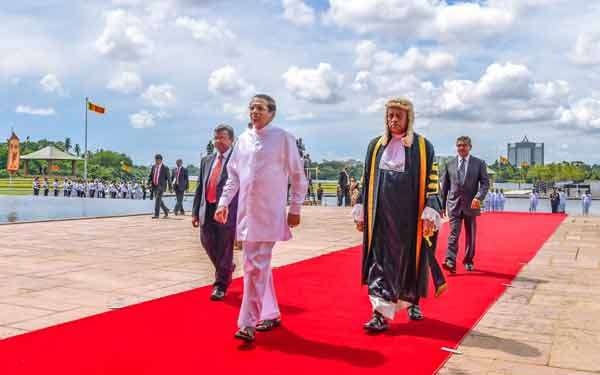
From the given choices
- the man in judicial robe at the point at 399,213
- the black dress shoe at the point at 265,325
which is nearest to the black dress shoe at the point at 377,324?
the man in judicial robe at the point at 399,213

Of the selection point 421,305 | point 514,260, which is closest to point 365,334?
Result: point 421,305

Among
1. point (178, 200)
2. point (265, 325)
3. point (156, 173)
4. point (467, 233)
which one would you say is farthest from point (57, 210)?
point (265, 325)

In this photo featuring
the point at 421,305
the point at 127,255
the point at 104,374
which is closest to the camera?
the point at 104,374

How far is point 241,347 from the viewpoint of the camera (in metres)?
3.70

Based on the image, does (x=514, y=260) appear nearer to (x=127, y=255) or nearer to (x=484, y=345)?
(x=484, y=345)

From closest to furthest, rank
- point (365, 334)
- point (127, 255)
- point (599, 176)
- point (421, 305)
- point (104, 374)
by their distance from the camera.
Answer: point (104, 374) < point (365, 334) < point (421, 305) < point (127, 255) < point (599, 176)

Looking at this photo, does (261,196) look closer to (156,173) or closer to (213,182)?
(213,182)

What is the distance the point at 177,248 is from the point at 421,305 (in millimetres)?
4932

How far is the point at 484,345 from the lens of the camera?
382 cm

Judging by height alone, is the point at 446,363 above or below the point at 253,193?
below

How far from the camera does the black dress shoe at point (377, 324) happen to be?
4.06m

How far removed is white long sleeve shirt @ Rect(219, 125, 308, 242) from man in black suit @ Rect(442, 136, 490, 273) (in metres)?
3.54

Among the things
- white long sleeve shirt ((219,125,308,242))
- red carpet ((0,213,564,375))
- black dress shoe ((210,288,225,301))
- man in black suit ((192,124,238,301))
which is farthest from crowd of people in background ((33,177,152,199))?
white long sleeve shirt ((219,125,308,242))

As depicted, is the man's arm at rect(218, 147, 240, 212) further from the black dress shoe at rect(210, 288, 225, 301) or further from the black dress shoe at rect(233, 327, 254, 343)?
the black dress shoe at rect(210, 288, 225, 301)
